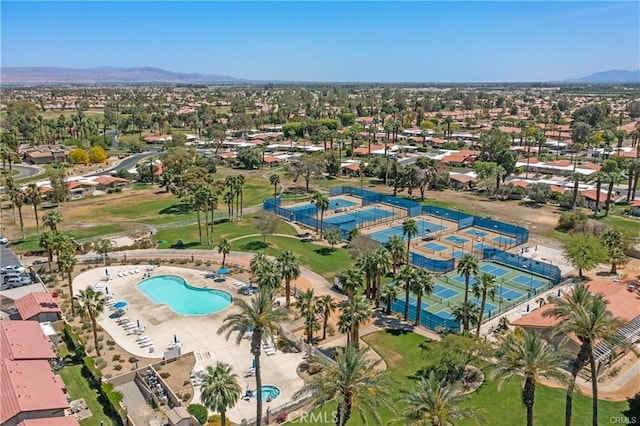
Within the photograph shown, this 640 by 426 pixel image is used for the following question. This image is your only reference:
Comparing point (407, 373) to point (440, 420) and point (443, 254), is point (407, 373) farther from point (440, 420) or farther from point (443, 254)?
point (443, 254)

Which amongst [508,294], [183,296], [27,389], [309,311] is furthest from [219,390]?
[508,294]

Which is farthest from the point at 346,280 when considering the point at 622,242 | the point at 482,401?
the point at 622,242

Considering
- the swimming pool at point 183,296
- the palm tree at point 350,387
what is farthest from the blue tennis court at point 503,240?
the palm tree at point 350,387

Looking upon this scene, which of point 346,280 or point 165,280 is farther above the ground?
point 346,280

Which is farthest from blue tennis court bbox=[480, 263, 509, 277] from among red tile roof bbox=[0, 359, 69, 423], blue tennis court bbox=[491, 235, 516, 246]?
red tile roof bbox=[0, 359, 69, 423]

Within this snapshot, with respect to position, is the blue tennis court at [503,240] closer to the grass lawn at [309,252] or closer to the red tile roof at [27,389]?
the grass lawn at [309,252]

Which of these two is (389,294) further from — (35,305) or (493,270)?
(35,305)

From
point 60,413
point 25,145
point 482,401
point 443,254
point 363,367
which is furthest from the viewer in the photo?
point 25,145

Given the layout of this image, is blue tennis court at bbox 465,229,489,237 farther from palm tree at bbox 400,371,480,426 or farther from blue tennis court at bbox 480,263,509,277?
palm tree at bbox 400,371,480,426
